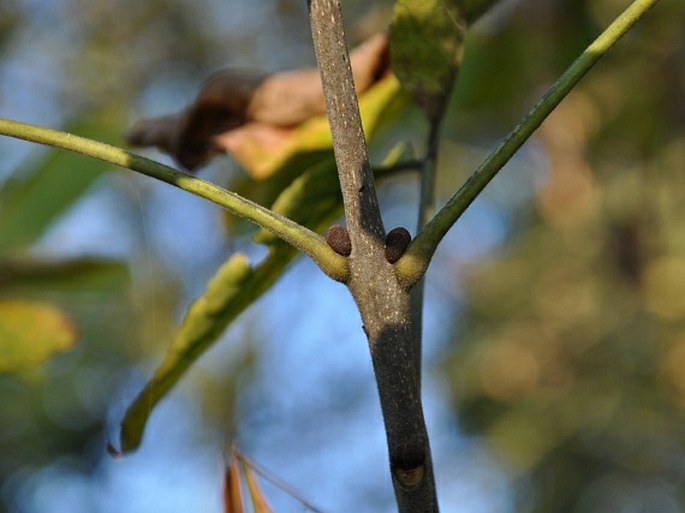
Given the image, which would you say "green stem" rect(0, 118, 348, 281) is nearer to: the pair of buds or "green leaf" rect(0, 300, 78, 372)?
the pair of buds

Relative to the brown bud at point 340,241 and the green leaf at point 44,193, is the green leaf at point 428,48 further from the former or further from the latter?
the green leaf at point 44,193

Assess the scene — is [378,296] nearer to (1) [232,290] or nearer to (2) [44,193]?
(1) [232,290]

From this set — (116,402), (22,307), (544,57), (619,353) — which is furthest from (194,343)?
(619,353)

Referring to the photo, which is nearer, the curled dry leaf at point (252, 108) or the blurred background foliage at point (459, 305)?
the curled dry leaf at point (252, 108)

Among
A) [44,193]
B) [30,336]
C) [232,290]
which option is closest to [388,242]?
[232,290]

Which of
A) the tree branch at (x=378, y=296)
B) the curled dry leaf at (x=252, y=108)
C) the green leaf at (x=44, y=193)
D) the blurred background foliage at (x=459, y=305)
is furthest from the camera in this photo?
the blurred background foliage at (x=459, y=305)

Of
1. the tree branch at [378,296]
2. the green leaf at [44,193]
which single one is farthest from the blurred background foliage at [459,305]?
the tree branch at [378,296]

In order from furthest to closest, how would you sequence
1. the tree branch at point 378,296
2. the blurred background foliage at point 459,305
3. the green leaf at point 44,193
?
the blurred background foliage at point 459,305
the green leaf at point 44,193
the tree branch at point 378,296

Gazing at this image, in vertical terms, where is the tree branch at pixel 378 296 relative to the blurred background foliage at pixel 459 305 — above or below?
below

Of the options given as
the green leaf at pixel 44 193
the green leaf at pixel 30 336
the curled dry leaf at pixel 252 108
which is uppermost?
the green leaf at pixel 44 193
